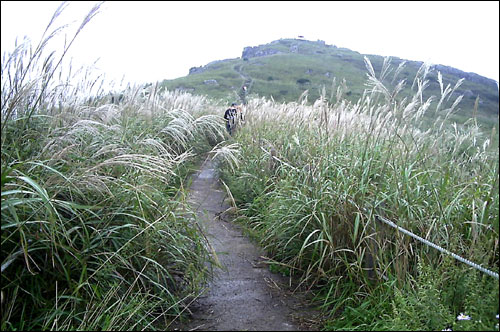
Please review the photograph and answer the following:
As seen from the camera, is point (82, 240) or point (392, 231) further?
point (392, 231)

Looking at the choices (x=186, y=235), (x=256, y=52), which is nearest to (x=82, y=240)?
(x=186, y=235)

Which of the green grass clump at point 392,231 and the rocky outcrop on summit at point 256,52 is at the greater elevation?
the rocky outcrop on summit at point 256,52

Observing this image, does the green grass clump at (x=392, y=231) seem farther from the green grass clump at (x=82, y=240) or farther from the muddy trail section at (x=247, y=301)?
the green grass clump at (x=82, y=240)

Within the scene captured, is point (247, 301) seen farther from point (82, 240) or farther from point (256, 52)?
point (256, 52)

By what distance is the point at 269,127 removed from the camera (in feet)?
23.6

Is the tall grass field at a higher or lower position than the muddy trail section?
higher

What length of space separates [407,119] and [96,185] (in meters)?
2.48

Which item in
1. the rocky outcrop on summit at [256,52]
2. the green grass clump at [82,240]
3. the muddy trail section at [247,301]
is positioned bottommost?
the muddy trail section at [247,301]

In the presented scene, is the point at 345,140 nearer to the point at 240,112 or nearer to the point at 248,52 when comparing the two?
the point at 240,112

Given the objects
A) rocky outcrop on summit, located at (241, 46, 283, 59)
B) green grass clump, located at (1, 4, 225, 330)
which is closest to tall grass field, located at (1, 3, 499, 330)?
green grass clump, located at (1, 4, 225, 330)

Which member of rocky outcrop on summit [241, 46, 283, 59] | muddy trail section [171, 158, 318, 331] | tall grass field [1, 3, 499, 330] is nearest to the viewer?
tall grass field [1, 3, 499, 330]

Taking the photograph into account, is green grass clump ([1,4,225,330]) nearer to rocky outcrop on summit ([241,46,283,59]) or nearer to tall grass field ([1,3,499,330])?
tall grass field ([1,3,499,330])

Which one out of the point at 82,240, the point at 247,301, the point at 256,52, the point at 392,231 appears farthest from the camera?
the point at 256,52

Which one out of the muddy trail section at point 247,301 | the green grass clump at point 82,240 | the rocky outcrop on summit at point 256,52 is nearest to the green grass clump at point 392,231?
the muddy trail section at point 247,301
